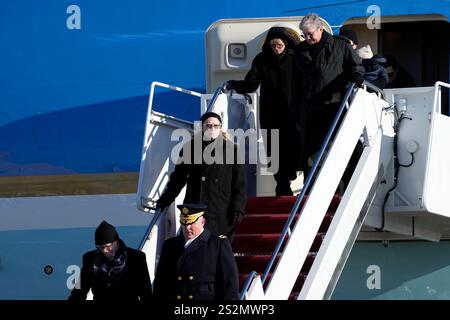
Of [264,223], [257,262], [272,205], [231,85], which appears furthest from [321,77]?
[257,262]

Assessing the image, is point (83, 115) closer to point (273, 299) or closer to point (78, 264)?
point (78, 264)

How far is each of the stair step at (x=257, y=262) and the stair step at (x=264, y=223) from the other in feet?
1.19

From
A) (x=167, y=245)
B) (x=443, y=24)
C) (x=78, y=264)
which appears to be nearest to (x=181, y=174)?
(x=167, y=245)

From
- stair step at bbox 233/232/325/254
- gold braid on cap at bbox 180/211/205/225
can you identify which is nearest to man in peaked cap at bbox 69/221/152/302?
gold braid on cap at bbox 180/211/205/225

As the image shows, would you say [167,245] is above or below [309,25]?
below

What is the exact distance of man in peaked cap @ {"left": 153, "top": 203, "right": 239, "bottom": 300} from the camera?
7945mm

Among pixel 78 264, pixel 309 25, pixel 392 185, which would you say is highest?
pixel 309 25

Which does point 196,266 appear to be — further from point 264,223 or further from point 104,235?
point 264,223

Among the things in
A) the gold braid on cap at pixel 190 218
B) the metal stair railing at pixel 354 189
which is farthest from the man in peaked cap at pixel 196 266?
the metal stair railing at pixel 354 189

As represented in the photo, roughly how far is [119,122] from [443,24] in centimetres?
329

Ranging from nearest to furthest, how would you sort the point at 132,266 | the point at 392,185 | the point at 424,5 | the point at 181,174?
the point at 132,266
the point at 181,174
the point at 392,185
the point at 424,5

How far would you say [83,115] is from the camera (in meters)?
12.4

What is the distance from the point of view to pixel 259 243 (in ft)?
30.3

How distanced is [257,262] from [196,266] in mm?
1140
